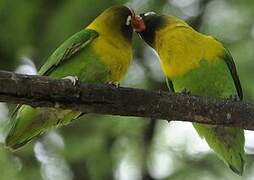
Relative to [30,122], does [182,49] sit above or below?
above

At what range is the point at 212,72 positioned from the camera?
3.61 meters

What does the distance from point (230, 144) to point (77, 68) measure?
3.40ft

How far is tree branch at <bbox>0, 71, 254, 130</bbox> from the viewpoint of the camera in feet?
8.12

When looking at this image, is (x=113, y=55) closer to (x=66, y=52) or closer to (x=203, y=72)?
(x=66, y=52)

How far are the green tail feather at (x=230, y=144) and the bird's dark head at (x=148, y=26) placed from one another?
2.31ft

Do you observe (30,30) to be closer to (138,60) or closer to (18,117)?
(18,117)

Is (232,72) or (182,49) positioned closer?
(182,49)

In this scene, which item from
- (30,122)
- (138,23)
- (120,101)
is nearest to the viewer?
(120,101)

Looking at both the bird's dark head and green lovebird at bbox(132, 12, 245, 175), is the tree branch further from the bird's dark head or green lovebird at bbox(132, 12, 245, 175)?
the bird's dark head

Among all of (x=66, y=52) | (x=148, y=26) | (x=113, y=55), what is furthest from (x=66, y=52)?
(x=148, y=26)

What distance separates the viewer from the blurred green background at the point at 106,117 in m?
4.17

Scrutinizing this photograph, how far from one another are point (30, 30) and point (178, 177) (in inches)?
78.1

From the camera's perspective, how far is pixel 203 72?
11.8 ft

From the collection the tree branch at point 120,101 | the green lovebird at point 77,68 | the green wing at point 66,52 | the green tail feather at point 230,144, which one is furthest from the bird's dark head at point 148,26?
the tree branch at point 120,101
